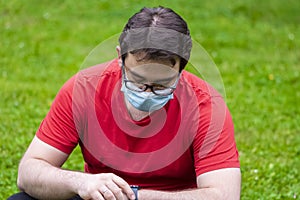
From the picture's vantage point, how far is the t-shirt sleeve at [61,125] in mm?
3289

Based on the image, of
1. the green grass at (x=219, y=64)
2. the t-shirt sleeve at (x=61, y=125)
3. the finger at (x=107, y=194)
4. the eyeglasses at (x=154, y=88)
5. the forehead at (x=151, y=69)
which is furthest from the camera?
the green grass at (x=219, y=64)

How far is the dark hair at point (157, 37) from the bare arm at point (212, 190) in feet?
1.74

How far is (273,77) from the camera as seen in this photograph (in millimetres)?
7684

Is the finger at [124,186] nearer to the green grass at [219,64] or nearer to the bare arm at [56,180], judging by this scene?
the bare arm at [56,180]

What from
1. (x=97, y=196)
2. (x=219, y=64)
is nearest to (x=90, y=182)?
(x=97, y=196)

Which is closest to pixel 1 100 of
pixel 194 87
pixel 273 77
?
pixel 273 77

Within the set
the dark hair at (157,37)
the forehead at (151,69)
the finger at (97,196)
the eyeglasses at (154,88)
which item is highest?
the dark hair at (157,37)

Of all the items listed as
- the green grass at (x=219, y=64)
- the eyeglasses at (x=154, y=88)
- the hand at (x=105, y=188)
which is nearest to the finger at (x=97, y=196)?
the hand at (x=105, y=188)

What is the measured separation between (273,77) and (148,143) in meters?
4.64

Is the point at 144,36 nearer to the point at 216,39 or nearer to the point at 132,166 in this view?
the point at 132,166

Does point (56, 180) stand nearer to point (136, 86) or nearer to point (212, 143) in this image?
point (136, 86)

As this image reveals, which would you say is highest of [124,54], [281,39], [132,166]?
[124,54]

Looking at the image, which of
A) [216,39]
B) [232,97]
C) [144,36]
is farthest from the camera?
[216,39]

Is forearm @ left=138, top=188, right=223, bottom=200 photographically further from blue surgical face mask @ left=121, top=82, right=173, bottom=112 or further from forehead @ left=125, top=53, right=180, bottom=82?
forehead @ left=125, top=53, right=180, bottom=82
